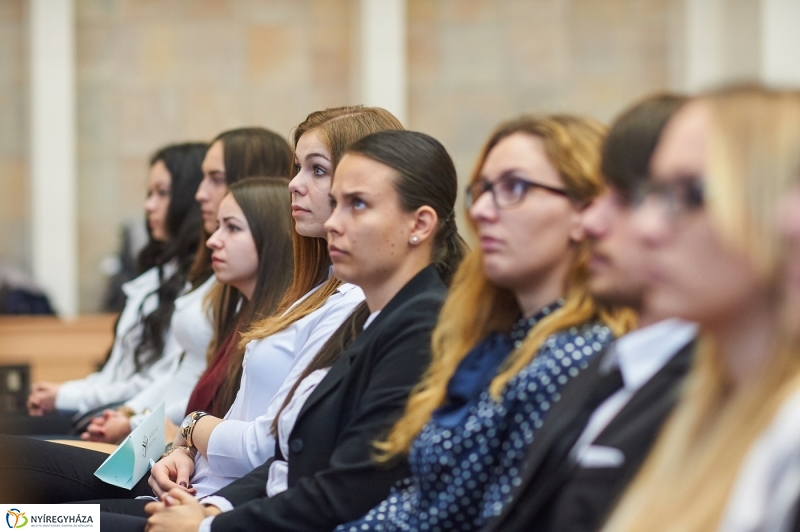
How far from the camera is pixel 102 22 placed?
8.08 meters

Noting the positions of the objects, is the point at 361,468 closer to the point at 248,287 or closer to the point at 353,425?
the point at 353,425

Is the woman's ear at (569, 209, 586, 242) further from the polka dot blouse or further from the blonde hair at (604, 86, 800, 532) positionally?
the blonde hair at (604, 86, 800, 532)

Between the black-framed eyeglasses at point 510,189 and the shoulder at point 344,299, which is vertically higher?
the black-framed eyeglasses at point 510,189

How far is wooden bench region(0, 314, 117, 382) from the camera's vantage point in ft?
21.2

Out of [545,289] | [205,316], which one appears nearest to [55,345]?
[205,316]

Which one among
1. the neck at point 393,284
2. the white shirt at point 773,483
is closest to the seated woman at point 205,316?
the neck at point 393,284

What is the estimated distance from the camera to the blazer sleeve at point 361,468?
215cm

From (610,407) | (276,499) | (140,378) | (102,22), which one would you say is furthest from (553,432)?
(102,22)

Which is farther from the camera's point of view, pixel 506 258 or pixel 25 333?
pixel 25 333

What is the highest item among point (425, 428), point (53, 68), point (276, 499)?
point (53, 68)

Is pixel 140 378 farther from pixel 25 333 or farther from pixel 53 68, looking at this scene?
pixel 53 68

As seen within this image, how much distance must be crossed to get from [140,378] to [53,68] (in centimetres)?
425

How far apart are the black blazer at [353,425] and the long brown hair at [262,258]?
81cm

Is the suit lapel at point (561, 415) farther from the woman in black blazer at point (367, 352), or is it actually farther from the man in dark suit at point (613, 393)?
the woman in black blazer at point (367, 352)
